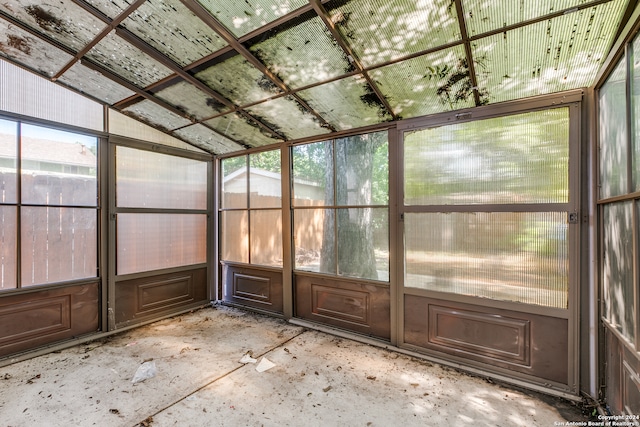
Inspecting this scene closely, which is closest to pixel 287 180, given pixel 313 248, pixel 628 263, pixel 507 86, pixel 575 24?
pixel 313 248

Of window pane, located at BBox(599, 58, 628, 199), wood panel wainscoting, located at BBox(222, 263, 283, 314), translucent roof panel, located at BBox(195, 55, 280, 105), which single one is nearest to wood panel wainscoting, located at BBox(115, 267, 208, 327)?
wood panel wainscoting, located at BBox(222, 263, 283, 314)

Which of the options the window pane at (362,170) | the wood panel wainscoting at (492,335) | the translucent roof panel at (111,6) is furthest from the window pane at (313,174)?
the translucent roof panel at (111,6)

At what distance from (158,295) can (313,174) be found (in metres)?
2.88

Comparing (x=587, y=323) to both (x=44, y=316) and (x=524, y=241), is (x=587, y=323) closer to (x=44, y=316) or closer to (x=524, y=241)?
(x=524, y=241)

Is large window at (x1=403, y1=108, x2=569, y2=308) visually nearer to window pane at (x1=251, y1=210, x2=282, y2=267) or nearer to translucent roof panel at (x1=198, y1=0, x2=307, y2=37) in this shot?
translucent roof panel at (x1=198, y1=0, x2=307, y2=37)

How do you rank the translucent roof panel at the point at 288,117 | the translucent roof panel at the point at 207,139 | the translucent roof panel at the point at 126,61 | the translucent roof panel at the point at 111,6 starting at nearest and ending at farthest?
the translucent roof panel at the point at 111,6
the translucent roof panel at the point at 126,61
the translucent roof panel at the point at 288,117
the translucent roof panel at the point at 207,139

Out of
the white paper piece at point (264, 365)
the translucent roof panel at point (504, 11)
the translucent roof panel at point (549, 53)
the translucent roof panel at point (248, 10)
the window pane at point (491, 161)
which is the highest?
the translucent roof panel at point (248, 10)

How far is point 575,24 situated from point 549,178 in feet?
3.74

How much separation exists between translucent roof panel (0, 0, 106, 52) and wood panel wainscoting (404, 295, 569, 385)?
12.7 feet

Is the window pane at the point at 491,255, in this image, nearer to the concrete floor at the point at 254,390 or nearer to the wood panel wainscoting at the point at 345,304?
the wood panel wainscoting at the point at 345,304

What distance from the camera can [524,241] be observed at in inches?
95.3

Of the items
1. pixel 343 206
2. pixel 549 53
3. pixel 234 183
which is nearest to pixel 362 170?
pixel 343 206

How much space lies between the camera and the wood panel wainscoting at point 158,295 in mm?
3650

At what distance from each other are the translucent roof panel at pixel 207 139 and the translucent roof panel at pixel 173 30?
1.43m
